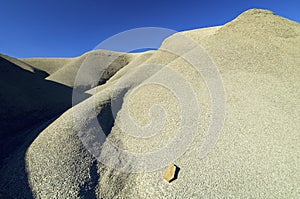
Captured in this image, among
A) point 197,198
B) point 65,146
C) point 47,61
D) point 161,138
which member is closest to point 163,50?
point 161,138

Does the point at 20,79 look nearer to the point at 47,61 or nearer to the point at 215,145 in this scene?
the point at 215,145

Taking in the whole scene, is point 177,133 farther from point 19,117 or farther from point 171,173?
point 19,117

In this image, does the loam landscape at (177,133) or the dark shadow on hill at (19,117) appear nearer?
the loam landscape at (177,133)

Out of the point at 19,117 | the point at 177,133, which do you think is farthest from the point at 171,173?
the point at 19,117

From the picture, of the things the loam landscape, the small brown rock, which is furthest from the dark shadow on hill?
the small brown rock

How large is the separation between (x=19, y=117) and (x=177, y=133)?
11296 mm

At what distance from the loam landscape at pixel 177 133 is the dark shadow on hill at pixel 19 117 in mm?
63

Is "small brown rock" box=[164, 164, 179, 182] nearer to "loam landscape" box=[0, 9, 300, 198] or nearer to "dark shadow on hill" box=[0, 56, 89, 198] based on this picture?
"loam landscape" box=[0, 9, 300, 198]

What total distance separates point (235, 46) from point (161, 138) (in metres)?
10.8

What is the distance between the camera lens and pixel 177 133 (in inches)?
386

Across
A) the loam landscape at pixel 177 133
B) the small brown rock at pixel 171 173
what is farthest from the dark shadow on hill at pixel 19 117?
the small brown rock at pixel 171 173

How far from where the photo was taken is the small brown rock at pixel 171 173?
7.59 m

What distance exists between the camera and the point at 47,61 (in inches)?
1997

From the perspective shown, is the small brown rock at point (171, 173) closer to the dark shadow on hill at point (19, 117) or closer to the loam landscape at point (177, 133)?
the loam landscape at point (177, 133)
